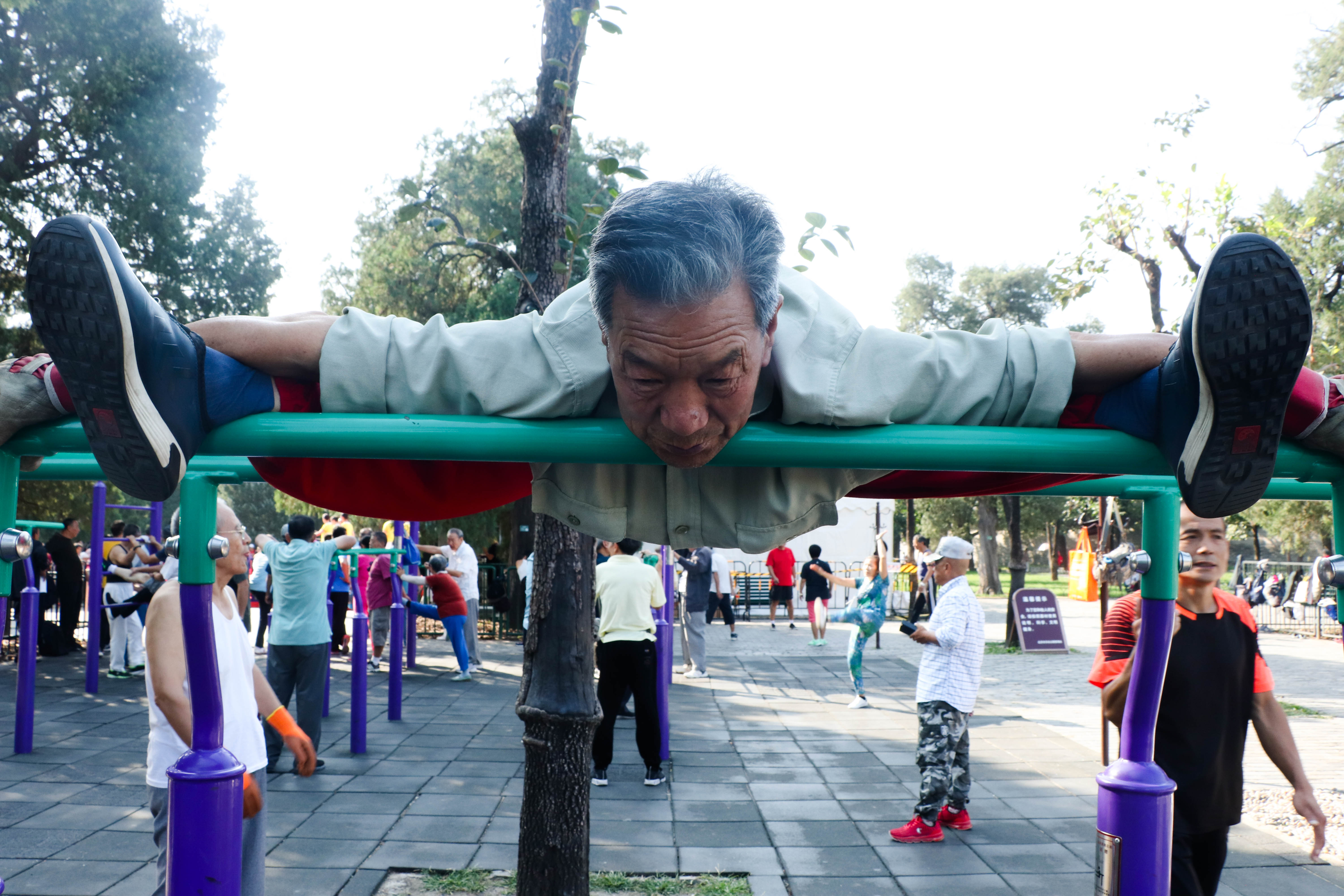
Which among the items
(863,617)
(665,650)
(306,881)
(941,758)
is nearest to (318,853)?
(306,881)

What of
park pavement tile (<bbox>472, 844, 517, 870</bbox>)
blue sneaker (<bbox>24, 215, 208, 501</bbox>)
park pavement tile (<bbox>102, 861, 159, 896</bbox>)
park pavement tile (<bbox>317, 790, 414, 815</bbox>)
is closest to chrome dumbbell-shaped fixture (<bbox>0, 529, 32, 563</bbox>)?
blue sneaker (<bbox>24, 215, 208, 501</bbox>)

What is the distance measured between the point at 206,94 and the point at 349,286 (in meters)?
4.69

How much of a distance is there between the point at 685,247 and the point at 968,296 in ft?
97.4

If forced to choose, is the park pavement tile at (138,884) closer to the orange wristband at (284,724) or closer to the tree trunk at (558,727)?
the orange wristband at (284,724)

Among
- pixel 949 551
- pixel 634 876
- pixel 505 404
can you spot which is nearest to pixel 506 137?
pixel 949 551

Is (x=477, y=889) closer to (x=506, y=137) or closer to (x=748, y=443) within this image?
(x=748, y=443)

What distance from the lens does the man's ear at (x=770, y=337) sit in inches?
57.7

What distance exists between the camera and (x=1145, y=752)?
5.05 feet

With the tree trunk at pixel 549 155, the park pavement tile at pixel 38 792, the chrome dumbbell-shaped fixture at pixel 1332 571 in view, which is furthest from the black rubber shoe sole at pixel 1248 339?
the park pavement tile at pixel 38 792

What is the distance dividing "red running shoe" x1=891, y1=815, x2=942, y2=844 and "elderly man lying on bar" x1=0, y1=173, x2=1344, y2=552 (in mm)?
3964

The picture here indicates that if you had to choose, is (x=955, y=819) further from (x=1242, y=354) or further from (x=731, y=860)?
(x=1242, y=354)

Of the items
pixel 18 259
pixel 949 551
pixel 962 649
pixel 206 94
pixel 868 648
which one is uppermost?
pixel 206 94

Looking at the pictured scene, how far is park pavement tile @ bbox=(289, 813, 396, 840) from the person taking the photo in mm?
4836

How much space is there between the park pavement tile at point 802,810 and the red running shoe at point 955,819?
53 cm
